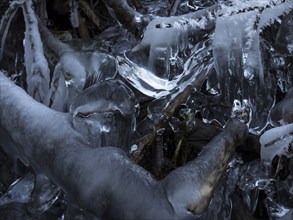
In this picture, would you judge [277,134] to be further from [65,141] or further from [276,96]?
[65,141]

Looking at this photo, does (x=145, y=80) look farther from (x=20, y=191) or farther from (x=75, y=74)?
(x=20, y=191)

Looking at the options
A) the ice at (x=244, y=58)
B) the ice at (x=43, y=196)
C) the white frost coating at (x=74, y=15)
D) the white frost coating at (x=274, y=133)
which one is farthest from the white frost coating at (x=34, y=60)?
the white frost coating at (x=274, y=133)

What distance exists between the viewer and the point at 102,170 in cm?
89

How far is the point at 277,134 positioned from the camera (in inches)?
43.8

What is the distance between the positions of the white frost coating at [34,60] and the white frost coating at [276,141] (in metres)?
0.50

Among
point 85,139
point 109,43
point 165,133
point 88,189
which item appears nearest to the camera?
point 88,189

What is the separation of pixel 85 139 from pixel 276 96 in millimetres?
503

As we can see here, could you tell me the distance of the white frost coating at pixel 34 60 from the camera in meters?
1.26

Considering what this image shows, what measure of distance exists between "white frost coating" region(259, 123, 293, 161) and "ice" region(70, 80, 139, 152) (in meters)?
0.27

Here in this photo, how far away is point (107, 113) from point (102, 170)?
26 centimetres

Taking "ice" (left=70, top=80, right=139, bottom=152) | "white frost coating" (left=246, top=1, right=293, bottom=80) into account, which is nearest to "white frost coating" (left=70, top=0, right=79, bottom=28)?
"ice" (left=70, top=80, right=139, bottom=152)

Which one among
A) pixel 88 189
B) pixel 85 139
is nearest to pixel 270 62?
pixel 85 139

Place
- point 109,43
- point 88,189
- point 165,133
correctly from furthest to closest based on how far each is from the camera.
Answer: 1. point 109,43
2. point 165,133
3. point 88,189

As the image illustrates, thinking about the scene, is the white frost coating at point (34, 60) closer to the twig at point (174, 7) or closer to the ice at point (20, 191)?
the ice at point (20, 191)
